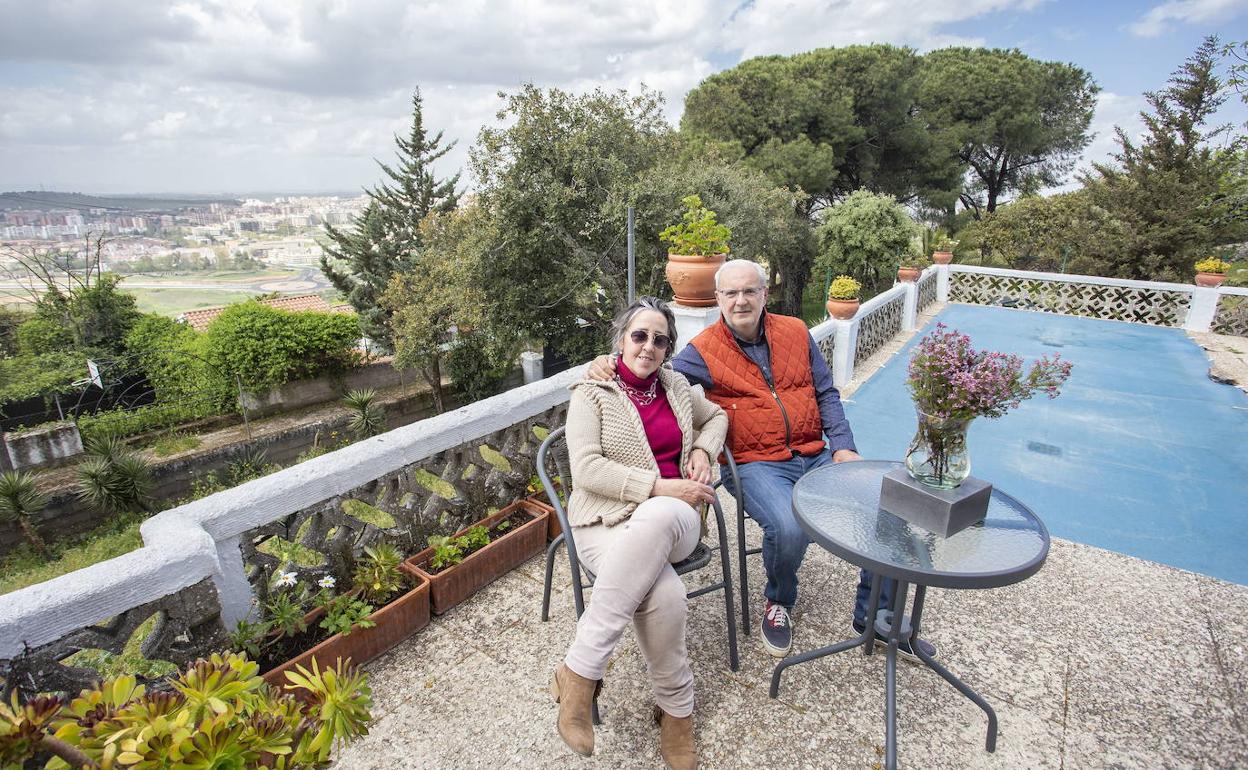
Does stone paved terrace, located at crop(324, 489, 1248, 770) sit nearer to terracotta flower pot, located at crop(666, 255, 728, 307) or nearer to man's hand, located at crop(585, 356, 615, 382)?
man's hand, located at crop(585, 356, 615, 382)

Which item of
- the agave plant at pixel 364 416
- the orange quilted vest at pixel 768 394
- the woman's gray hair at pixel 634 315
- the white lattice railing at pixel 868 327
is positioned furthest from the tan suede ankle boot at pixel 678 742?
the agave plant at pixel 364 416

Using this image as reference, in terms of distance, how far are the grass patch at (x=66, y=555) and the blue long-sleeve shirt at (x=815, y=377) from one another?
41.5ft

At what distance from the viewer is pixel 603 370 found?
1900 millimetres

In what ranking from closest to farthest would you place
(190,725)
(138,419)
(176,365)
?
(190,725) → (138,419) → (176,365)

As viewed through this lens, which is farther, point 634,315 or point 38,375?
point 38,375

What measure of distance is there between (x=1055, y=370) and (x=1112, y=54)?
455 inches

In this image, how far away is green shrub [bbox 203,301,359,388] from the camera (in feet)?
49.6

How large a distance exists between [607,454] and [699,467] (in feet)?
1.01

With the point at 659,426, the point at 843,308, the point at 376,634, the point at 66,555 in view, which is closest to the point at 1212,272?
the point at 843,308

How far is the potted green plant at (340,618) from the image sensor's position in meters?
1.76

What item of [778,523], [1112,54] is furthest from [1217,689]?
[1112,54]

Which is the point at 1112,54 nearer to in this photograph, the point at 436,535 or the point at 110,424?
the point at 436,535

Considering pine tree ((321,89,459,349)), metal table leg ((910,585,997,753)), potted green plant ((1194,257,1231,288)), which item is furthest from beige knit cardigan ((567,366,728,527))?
pine tree ((321,89,459,349))

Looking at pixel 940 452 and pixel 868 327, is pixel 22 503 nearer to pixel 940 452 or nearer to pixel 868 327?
pixel 868 327
